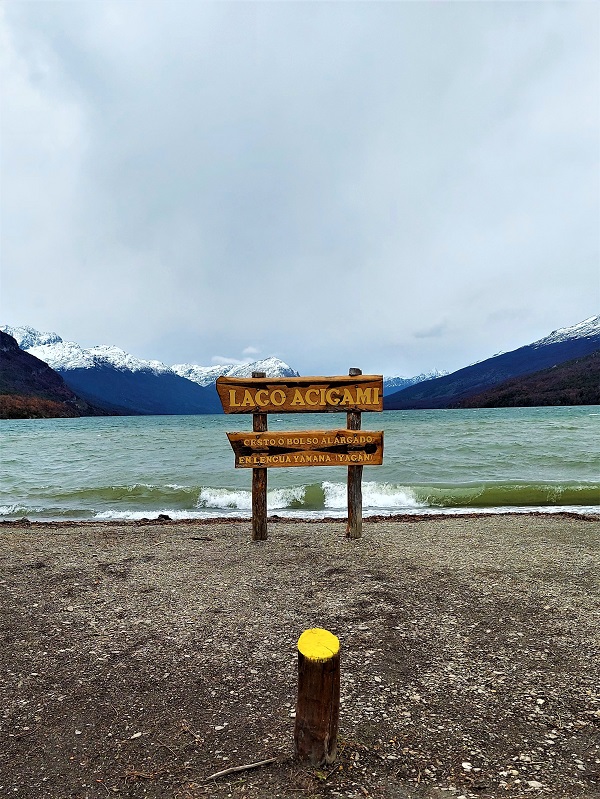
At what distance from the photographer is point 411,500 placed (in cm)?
1792

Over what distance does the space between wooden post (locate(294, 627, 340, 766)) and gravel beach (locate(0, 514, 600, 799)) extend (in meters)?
0.15

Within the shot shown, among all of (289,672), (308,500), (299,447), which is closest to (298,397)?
(299,447)

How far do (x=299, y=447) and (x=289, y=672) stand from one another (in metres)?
5.15

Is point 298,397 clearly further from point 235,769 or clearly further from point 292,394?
point 235,769

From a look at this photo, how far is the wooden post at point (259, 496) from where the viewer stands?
9.62 metres

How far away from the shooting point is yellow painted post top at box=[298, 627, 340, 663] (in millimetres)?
2939

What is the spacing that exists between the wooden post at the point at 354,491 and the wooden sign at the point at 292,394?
0.30 m

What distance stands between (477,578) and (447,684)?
3199 millimetres

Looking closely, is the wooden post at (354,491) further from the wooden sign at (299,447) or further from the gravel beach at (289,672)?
the gravel beach at (289,672)

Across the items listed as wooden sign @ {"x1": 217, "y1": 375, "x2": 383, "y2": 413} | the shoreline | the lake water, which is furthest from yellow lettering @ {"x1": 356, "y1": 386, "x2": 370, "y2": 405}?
the lake water

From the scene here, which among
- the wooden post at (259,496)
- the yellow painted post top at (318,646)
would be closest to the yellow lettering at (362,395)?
the wooden post at (259,496)

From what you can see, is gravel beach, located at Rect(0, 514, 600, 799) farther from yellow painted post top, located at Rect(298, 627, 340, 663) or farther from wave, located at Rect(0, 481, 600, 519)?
wave, located at Rect(0, 481, 600, 519)

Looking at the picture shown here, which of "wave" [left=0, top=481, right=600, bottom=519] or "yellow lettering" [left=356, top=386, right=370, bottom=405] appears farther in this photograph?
"wave" [left=0, top=481, right=600, bottom=519]

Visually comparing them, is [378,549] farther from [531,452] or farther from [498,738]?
[531,452]
